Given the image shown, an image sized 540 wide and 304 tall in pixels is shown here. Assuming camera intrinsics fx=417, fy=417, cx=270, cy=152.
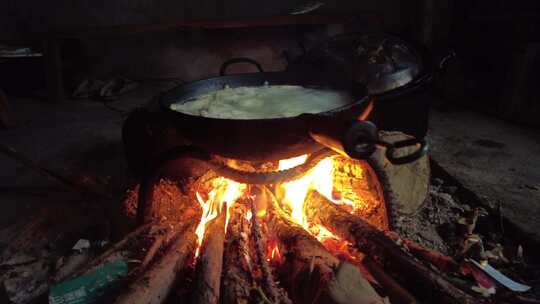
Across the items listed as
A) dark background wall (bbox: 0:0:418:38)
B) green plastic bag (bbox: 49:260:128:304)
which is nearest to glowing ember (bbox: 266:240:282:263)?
green plastic bag (bbox: 49:260:128:304)

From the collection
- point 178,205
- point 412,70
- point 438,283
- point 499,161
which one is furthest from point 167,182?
point 499,161

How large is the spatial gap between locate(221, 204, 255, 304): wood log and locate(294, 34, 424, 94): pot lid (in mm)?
1541

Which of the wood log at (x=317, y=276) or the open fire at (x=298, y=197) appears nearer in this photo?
the wood log at (x=317, y=276)

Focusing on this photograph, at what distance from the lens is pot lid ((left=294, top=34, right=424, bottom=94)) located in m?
3.24

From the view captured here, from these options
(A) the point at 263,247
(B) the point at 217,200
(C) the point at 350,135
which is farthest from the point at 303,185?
(C) the point at 350,135

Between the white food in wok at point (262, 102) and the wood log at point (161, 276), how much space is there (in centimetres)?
68

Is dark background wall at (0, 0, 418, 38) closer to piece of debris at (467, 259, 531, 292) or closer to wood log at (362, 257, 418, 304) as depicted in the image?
piece of debris at (467, 259, 531, 292)

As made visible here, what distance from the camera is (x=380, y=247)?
2016 millimetres

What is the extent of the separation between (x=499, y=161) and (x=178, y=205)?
2.84 metres

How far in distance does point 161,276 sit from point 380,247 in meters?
1.03

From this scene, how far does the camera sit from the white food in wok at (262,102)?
73.9 inches

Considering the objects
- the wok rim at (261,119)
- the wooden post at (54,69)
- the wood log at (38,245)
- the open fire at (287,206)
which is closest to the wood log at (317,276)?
the open fire at (287,206)

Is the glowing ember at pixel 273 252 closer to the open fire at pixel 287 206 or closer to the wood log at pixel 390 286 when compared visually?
the open fire at pixel 287 206

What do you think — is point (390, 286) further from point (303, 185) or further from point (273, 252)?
point (303, 185)
